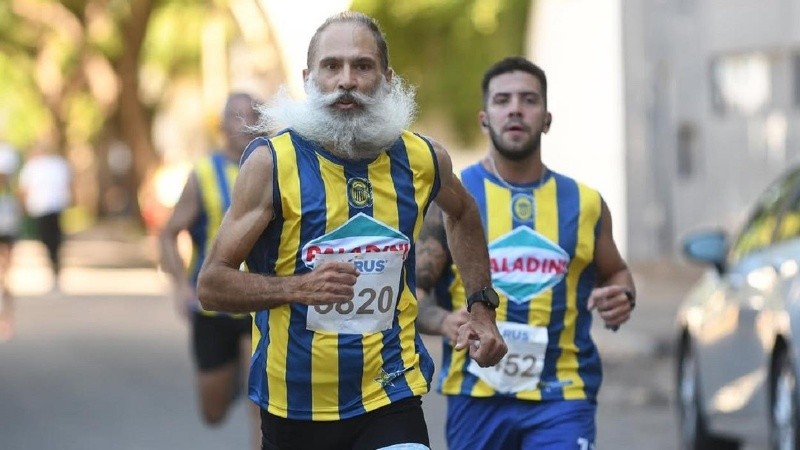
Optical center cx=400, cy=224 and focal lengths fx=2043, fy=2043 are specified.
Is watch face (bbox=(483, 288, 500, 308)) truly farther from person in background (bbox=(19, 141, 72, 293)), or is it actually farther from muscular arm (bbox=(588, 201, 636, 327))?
person in background (bbox=(19, 141, 72, 293))

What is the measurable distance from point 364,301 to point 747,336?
4.32 meters

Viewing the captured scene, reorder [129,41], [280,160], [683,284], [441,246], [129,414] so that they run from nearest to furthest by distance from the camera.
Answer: [280,160]
[441,246]
[129,414]
[683,284]
[129,41]

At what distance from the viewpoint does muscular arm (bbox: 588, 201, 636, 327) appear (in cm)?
678

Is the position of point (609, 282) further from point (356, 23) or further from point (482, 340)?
point (356, 23)

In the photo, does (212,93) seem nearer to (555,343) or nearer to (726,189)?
(726,189)

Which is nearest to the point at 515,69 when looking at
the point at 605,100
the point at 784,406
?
the point at 784,406

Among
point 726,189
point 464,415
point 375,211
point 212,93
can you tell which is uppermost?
point 212,93

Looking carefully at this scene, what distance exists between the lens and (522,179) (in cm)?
708

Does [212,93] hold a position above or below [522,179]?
above

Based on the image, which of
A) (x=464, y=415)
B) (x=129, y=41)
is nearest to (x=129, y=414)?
(x=464, y=415)

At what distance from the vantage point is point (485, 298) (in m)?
5.95

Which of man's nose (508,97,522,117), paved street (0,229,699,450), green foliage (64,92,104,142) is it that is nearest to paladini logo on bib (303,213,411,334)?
man's nose (508,97,522,117)

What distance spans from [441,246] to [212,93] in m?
39.8

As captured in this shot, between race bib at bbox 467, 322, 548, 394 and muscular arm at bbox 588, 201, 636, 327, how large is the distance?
0.22 meters
